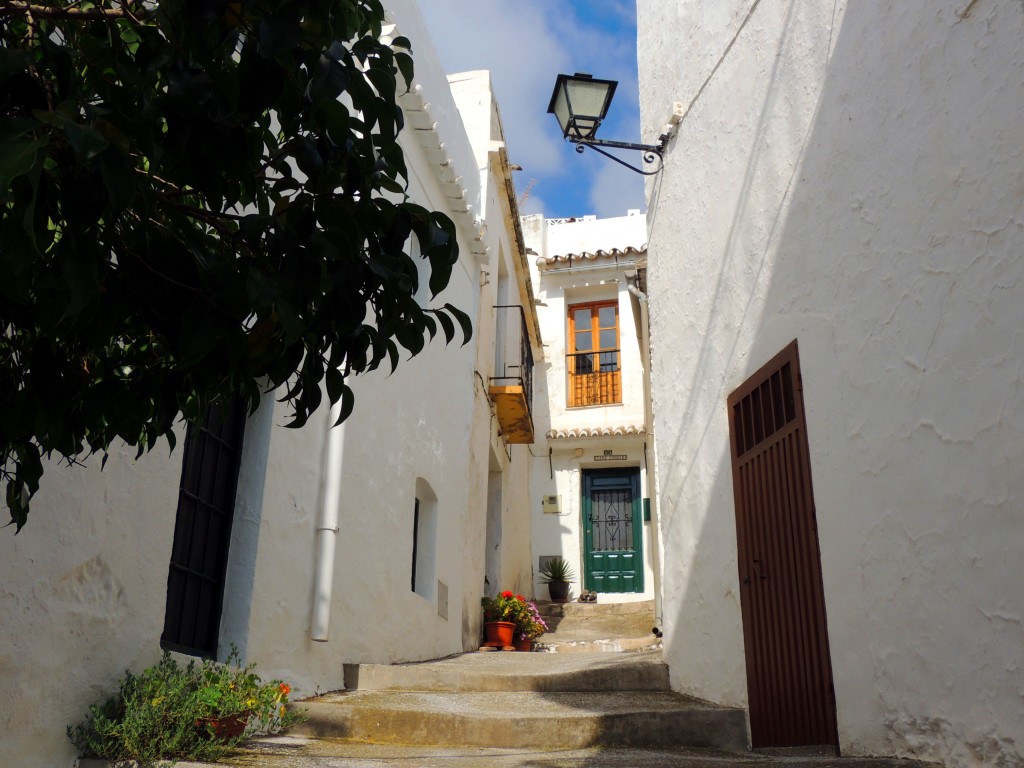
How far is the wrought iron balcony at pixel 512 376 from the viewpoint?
38.7ft

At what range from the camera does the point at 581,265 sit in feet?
53.3

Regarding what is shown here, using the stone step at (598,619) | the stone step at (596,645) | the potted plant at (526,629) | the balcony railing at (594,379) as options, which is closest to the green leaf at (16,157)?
the stone step at (596,645)

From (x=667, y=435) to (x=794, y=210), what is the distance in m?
2.65

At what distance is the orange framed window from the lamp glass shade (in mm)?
8455

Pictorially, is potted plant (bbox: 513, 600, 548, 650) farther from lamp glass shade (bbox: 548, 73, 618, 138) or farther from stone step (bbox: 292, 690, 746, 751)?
lamp glass shade (bbox: 548, 73, 618, 138)

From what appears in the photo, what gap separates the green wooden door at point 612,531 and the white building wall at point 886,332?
7707 mm

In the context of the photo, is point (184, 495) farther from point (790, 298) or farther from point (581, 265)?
point (581, 265)

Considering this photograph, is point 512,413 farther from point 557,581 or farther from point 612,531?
point 612,531

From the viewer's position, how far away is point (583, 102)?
723cm

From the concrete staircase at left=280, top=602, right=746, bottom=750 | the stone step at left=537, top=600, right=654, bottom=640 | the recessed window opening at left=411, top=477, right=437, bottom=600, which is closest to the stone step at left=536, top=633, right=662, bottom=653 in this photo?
the stone step at left=537, top=600, right=654, bottom=640

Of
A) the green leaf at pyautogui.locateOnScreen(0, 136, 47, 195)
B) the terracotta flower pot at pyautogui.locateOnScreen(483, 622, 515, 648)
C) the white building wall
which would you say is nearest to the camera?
the green leaf at pyautogui.locateOnScreen(0, 136, 47, 195)

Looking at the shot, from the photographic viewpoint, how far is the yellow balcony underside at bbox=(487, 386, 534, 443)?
11.7m

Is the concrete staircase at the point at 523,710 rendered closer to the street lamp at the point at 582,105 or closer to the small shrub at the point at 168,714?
the small shrub at the point at 168,714

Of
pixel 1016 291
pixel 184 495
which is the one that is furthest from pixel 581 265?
pixel 1016 291
